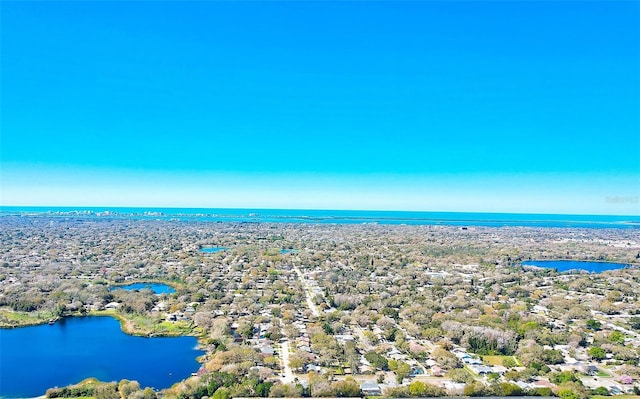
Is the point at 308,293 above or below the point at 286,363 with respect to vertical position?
above

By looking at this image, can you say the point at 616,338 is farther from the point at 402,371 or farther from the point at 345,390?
the point at 345,390

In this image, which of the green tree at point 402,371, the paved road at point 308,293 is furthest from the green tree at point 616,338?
the paved road at point 308,293

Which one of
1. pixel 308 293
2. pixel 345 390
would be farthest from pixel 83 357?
pixel 308 293

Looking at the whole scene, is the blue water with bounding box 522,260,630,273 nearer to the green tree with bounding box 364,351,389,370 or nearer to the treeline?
the green tree with bounding box 364,351,389,370

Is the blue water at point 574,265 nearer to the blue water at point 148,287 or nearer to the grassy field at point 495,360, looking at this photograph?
the grassy field at point 495,360

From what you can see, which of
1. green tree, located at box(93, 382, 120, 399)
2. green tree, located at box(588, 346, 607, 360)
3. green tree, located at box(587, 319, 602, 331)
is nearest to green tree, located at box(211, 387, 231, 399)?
green tree, located at box(93, 382, 120, 399)

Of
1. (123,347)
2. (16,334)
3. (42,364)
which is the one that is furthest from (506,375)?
(16,334)
